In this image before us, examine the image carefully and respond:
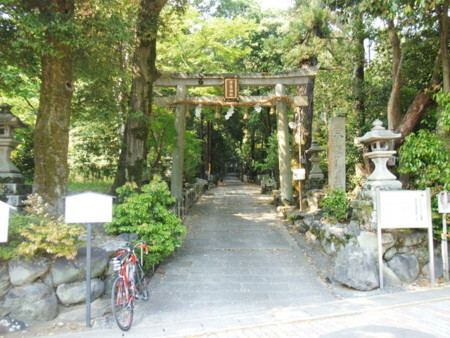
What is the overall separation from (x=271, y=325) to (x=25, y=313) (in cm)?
329

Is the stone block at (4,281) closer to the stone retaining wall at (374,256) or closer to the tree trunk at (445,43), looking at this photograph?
the stone retaining wall at (374,256)

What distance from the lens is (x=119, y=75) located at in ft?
23.8

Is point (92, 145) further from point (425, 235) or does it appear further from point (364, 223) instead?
point (425, 235)

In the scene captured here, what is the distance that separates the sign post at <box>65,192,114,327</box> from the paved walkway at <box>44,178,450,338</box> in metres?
0.68

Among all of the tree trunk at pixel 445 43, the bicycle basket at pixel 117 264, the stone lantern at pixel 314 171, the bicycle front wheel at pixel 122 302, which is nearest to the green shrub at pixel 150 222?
the bicycle basket at pixel 117 264

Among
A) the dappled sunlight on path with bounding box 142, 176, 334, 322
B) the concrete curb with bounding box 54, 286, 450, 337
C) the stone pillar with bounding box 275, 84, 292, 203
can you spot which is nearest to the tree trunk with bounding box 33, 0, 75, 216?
the dappled sunlight on path with bounding box 142, 176, 334, 322

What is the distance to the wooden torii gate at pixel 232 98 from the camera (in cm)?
1112

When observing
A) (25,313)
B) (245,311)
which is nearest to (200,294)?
(245,311)

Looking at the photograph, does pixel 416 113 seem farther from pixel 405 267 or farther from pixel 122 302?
pixel 122 302

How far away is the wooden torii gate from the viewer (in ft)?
36.5

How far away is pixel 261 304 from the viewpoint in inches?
182

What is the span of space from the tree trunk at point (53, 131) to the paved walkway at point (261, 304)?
2.52 meters

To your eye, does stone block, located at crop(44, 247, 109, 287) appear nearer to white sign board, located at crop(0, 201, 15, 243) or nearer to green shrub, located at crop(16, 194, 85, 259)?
green shrub, located at crop(16, 194, 85, 259)

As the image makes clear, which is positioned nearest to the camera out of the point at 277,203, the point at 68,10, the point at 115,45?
the point at 68,10
